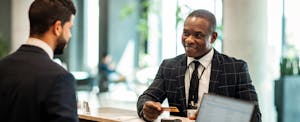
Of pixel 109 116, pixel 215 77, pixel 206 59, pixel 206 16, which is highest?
pixel 206 16

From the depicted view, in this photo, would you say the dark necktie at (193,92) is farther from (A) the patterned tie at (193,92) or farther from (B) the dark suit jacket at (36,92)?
(B) the dark suit jacket at (36,92)

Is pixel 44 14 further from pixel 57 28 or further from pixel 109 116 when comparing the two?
pixel 109 116

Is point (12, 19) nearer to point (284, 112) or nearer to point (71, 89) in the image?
point (284, 112)

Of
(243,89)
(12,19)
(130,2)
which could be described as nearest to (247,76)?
(243,89)

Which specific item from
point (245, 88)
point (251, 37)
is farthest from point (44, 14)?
point (251, 37)

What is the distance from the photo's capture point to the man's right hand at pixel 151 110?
2062 mm

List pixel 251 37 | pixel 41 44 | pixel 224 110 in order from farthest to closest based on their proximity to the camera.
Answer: pixel 251 37 → pixel 224 110 → pixel 41 44

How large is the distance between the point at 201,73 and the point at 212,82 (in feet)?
0.28

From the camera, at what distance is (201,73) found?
7.57 ft

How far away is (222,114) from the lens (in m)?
1.74

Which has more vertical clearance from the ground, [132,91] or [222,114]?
[222,114]

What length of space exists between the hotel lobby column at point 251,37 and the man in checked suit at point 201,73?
1.55m

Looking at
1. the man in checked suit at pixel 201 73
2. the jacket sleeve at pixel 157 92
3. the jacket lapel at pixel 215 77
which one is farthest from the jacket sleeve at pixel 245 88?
the jacket sleeve at pixel 157 92

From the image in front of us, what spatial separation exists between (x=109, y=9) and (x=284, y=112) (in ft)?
13.7
